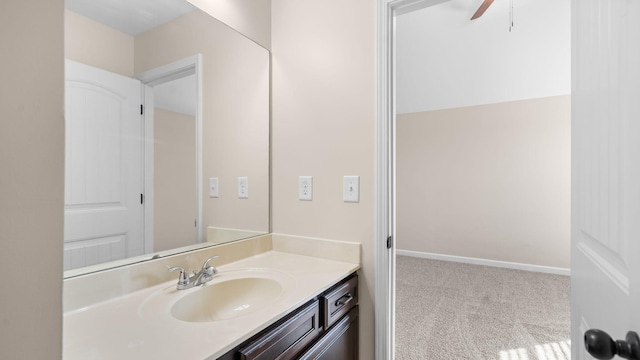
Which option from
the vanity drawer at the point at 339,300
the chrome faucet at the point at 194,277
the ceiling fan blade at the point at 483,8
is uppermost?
the ceiling fan blade at the point at 483,8

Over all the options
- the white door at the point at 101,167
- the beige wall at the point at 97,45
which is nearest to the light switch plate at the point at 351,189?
the white door at the point at 101,167

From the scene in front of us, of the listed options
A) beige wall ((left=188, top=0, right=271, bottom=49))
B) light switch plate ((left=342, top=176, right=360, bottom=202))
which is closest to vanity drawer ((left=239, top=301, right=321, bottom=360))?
light switch plate ((left=342, top=176, right=360, bottom=202))

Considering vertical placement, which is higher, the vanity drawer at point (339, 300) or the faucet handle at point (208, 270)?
the faucet handle at point (208, 270)

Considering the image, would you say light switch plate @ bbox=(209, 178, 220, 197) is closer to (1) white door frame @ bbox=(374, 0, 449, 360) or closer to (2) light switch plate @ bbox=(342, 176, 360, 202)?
(2) light switch plate @ bbox=(342, 176, 360, 202)

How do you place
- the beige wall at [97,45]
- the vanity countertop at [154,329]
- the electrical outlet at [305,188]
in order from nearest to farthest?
the vanity countertop at [154,329] < the beige wall at [97,45] < the electrical outlet at [305,188]

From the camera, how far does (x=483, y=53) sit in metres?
3.37

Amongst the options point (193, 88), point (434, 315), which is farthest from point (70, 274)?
point (434, 315)

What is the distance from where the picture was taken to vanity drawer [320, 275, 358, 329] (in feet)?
3.67

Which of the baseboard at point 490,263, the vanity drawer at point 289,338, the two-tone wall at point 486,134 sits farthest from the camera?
the baseboard at point 490,263

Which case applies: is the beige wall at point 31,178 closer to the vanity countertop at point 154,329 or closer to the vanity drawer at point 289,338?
the vanity countertop at point 154,329

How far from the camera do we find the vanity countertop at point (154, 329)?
0.68 meters

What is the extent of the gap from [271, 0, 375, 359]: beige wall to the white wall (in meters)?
1.78

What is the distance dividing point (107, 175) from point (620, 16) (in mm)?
1380

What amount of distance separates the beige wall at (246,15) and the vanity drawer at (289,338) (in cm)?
133
